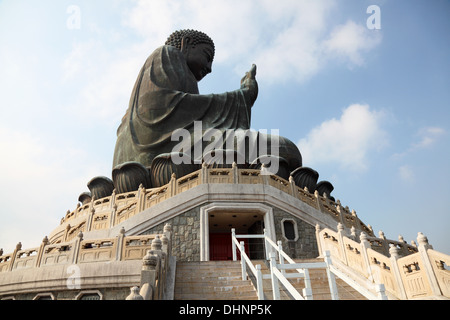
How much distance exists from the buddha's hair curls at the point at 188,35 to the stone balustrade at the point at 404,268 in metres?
17.4

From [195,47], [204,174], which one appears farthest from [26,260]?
[195,47]

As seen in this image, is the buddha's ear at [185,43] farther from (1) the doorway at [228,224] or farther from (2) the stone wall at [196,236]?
(2) the stone wall at [196,236]

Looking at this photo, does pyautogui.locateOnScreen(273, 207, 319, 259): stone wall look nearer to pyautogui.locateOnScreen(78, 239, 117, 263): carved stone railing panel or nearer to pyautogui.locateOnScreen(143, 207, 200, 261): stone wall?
pyautogui.locateOnScreen(143, 207, 200, 261): stone wall

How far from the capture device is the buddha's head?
21.3m

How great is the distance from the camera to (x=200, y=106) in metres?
17.4

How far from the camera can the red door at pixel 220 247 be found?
11.3 metres

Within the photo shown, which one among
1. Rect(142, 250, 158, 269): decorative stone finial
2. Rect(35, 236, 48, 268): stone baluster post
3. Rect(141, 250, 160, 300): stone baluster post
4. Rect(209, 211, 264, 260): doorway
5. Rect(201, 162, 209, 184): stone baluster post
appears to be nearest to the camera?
Rect(141, 250, 160, 300): stone baluster post

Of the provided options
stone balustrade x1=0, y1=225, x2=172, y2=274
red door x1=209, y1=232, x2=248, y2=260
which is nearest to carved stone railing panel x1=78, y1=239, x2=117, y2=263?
stone balustrade x1=0, y1=225, x2=172, y2=274

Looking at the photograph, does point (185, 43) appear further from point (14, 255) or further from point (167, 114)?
point (14, 255)

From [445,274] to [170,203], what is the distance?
7.15 metres

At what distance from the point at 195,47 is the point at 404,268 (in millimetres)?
18637

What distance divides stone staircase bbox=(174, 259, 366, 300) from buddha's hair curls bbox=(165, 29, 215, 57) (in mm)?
17191

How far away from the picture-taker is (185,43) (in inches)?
847
